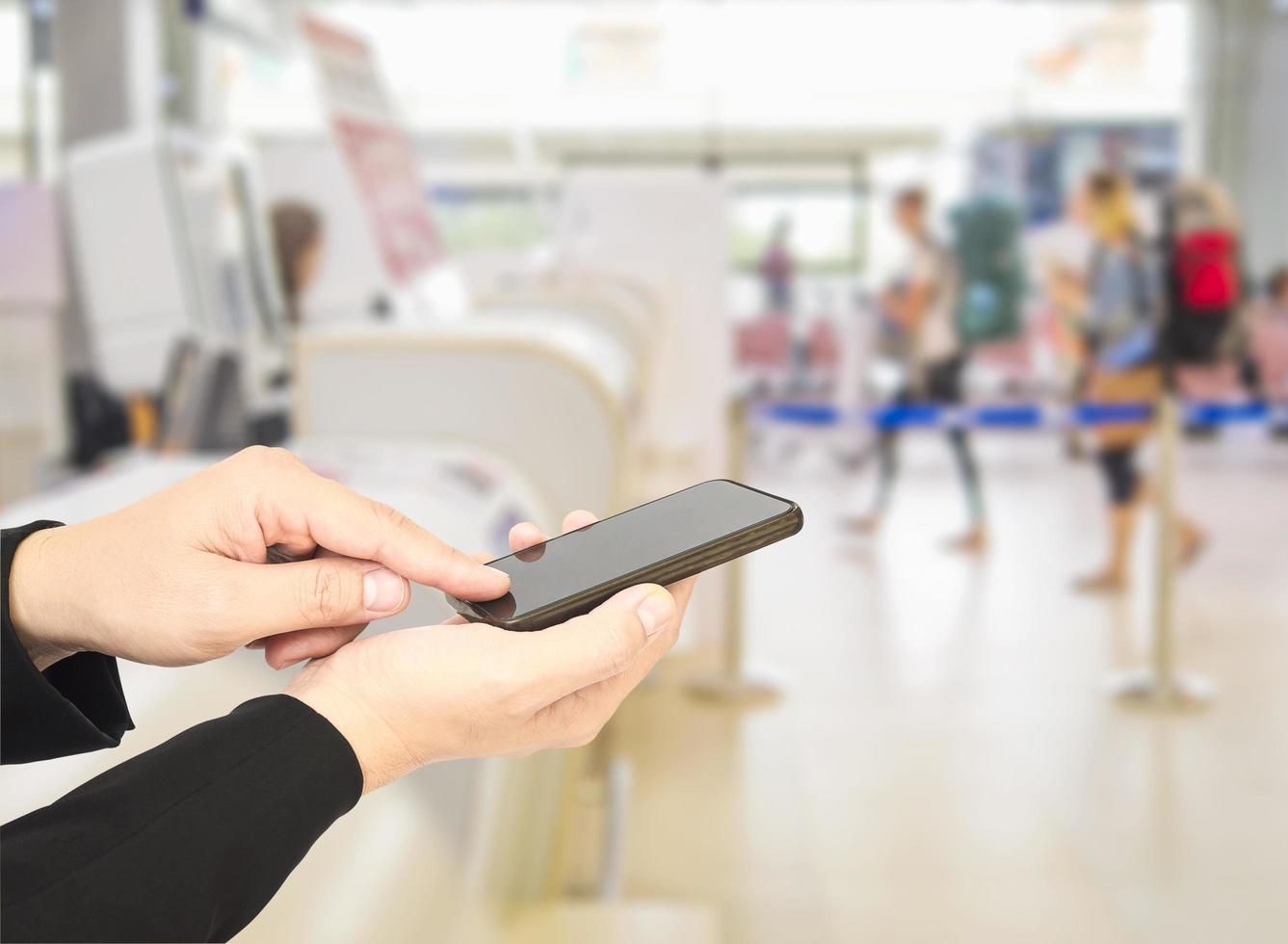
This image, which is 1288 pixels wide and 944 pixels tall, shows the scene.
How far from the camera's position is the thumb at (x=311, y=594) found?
0.55 metres

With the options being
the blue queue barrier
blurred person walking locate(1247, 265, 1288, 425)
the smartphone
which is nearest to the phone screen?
the smartphone

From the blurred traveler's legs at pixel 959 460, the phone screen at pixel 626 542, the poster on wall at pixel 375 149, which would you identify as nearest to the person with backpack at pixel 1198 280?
the blurred traveler's legs at pixel 959 460

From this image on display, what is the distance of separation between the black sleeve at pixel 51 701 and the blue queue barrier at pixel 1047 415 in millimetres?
2543

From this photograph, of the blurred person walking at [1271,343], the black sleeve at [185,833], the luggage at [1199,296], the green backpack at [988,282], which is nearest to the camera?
the black sleeve at [185,833]

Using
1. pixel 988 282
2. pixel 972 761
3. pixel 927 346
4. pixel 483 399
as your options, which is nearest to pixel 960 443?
pixel 927 346

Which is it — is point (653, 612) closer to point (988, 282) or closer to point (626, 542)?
point (626, 542)

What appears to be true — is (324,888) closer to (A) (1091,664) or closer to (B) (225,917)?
(B) (225,917)

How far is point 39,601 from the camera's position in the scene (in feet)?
1.82

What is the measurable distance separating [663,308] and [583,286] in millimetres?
655

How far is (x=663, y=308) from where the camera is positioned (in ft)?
11.3

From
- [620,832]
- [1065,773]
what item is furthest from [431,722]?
[1065,773]

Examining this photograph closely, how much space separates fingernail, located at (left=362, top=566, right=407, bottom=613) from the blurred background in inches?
5.2

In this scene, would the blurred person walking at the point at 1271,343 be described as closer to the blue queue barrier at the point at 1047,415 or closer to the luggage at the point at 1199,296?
the blue queue barrier at the point at 1047,415

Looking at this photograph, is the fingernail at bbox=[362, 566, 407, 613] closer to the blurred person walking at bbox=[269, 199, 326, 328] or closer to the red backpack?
the blurred person walking at bbox=[269, 199, 326, 328]
